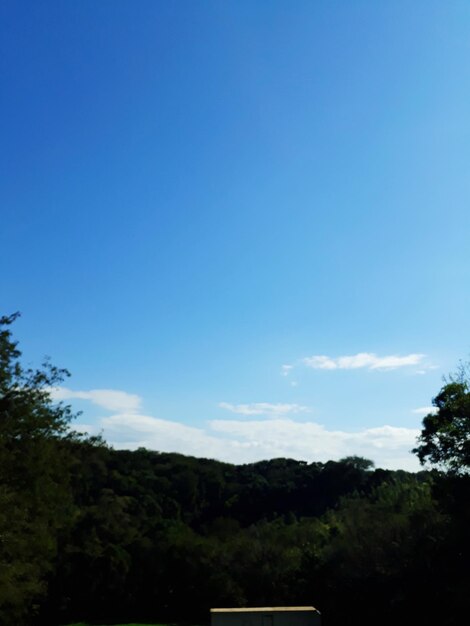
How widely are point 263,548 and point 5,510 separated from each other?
25.7 metres

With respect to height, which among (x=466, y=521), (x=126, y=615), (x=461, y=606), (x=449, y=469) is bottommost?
(x=126, y=615)

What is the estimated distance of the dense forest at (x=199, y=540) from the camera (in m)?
24.9

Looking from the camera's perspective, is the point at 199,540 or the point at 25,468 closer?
the point at 25,468

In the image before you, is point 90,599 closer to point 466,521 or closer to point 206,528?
point 206,528

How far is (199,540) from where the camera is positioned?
47.6m

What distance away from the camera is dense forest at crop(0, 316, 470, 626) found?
2488 centimetres

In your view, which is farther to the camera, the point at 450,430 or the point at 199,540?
the point at 199,540

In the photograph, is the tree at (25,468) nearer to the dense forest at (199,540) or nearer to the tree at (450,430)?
the dense forest at (199,540)

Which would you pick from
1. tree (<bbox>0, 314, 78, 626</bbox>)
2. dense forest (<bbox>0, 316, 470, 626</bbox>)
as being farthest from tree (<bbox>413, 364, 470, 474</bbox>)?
tree (<bbox>0, 314, 78, 626</bbox>)

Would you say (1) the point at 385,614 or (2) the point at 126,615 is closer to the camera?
(1) the point at 385,614

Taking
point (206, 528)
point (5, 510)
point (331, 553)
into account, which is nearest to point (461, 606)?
point (331, 553)

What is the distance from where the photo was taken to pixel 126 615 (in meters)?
47.9

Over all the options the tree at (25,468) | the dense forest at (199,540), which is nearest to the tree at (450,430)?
the dense forest at (199,540)

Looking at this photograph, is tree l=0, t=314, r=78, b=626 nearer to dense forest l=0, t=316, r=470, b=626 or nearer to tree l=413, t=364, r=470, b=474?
dense forest l=0, t=316, r=470, b=626
